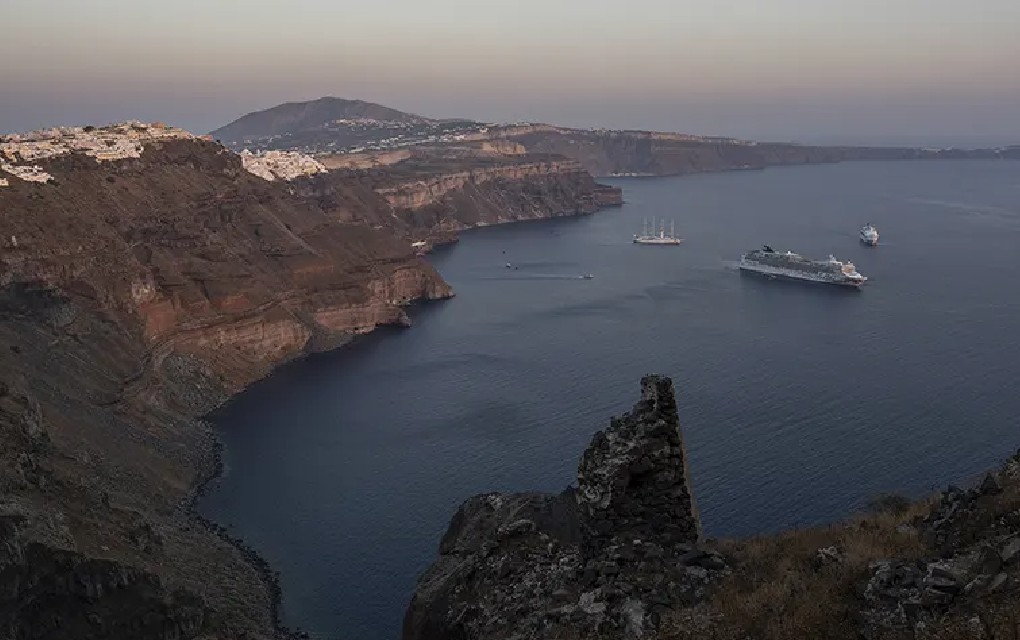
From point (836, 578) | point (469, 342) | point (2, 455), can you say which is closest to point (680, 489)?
point (836, 578)

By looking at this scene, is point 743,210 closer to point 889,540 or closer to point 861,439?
point 861,439

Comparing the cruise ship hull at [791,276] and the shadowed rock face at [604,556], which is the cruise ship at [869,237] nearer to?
A: the cruise ship hull at [791,276]

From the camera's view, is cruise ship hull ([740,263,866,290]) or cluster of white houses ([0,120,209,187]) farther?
cruise ship hull ([740,263,866,290])

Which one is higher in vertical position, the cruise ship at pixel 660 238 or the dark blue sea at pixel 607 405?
the cruise ship at pixel 660 238

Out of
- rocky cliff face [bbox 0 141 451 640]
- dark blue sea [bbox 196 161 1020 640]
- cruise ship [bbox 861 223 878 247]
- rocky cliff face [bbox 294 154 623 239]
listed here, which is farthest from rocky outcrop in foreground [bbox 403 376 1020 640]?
cruise ship [bbox 861 223 878 247]

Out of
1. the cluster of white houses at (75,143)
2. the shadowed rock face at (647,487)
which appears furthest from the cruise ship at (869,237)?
the shadowed rock face at (647,487)

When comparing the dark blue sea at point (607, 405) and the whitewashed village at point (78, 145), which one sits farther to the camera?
the whitewashed village at point (78, 145)

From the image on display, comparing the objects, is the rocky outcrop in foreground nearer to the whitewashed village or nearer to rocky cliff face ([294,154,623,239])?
the whitewashed village
